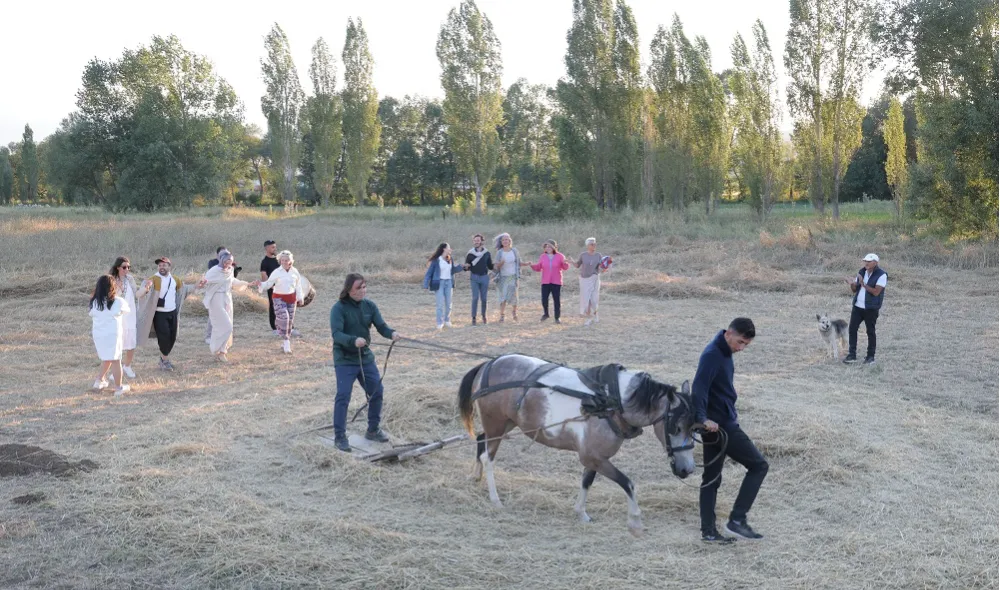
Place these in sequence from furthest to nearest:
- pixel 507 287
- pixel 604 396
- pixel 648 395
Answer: pixel 507 287 → pixel 604 396 → pixel 648 395

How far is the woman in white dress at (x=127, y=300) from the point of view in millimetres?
9867

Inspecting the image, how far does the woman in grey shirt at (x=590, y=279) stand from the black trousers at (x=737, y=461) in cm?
936

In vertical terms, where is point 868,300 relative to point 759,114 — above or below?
below

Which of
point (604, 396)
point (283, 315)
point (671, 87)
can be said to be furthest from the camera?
point (671, 87)

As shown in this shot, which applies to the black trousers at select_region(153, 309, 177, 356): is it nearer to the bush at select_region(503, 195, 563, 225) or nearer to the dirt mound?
the dirt mound

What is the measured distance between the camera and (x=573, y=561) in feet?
16.7

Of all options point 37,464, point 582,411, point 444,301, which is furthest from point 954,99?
point 37,464

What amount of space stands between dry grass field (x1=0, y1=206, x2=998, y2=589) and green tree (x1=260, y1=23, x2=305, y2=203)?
124 ft

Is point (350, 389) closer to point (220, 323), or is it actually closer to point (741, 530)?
point (741, 530)

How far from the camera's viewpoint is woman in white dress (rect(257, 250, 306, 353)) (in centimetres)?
1207

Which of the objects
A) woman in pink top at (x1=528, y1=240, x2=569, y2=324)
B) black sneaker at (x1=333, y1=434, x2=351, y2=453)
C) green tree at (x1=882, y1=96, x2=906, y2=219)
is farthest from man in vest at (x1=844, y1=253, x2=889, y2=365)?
green tree at (x1=882, y1=96, x2=906, y2=219)

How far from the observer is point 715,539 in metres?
5.43

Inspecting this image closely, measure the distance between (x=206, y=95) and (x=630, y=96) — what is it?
90.6 feet

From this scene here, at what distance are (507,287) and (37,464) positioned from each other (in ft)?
30.8
